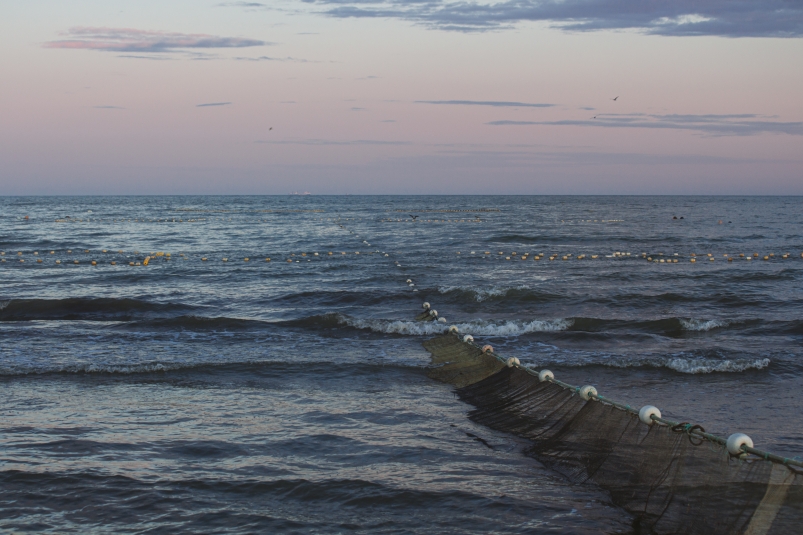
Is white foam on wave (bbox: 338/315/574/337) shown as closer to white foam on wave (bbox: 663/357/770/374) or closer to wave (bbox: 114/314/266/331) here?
wave (bbox: 114/314/266/331)

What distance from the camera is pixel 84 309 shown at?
21.7 m

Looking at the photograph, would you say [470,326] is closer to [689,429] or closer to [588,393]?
[588,393]

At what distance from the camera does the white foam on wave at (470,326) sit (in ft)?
59.3

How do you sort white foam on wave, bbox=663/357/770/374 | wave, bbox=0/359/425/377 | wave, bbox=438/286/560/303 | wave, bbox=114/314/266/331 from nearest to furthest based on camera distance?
wave, bbox=0/359/425/377
white foam on wave, bbox=663/357/770/374
wave, bbox=114/314/266/331
wave, bbox=438/286/560/303

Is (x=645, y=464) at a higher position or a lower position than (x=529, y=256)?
lower

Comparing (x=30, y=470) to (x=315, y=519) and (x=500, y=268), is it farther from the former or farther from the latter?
(x=500, y=268)

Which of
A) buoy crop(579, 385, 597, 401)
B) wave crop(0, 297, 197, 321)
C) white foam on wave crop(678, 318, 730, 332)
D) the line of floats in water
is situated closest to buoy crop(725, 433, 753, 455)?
buoy crop(579, 385, 597, 401)

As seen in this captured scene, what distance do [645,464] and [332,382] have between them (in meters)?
6.68

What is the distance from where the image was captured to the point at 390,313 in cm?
2120

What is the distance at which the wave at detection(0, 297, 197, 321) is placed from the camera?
20609mm

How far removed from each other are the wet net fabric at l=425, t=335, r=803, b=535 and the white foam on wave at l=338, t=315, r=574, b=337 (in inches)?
259

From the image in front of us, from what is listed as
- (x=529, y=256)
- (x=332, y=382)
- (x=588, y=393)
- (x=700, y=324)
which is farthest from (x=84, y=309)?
(x=529, y=256)

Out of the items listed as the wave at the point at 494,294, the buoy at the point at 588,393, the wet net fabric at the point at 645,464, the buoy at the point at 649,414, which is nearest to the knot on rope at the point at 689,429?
the wet net fabric at the point at 645,464

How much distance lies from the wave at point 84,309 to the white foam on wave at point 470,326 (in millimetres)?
6136
